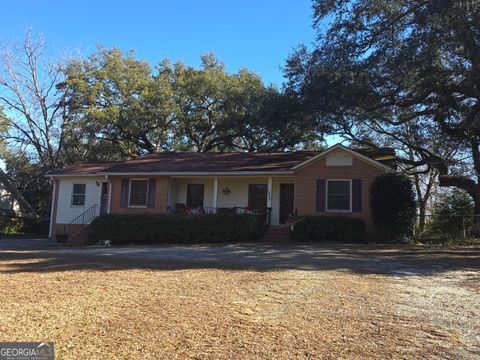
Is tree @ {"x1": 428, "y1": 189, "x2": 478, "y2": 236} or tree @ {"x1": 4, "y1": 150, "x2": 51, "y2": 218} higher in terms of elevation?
tree @ {"x1": 4, "y1": 150, "x2": 51, "y2": 218}

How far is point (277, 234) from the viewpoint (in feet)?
63.4

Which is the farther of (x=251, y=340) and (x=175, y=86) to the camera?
(x=175, y=86)

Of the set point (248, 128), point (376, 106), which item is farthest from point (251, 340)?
point (248, 128)

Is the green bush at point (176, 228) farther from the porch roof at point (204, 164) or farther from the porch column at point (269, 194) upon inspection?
the porch roof at point (204, 164)

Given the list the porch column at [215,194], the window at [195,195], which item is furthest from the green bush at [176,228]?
the window at [195,195]

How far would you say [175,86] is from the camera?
33.1 metres

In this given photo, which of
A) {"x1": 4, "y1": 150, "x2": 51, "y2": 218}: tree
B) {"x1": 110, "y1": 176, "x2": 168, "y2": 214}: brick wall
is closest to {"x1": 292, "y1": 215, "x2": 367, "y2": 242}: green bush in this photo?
{"x1": 110, "y1": 176, "x2": 168, "y2": 214}: brick wall

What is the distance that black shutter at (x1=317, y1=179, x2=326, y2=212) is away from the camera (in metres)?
19.8

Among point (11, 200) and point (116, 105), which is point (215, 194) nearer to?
point (116, 105)

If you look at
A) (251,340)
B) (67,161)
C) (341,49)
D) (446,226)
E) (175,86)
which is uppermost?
(175,86)

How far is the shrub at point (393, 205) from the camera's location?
17.3 meters

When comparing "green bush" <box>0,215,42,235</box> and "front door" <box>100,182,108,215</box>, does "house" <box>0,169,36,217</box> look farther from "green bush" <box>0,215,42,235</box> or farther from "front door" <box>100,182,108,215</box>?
"front door" <box>100,182,108,215</box>

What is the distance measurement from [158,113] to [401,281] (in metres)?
24.8

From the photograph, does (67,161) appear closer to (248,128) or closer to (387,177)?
(248,128)
